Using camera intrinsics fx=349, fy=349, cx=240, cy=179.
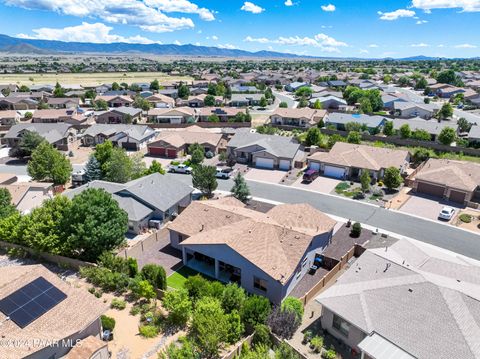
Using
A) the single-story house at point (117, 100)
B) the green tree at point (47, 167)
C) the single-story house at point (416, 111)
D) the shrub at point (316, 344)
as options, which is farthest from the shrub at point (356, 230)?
the single-story house at point (117, 100)

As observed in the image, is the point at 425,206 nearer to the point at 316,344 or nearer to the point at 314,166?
the point at 314,166

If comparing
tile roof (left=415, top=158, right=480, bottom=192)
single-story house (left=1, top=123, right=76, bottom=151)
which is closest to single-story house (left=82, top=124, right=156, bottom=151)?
single-story house (left=1, top=123, right=76, bottom=151)

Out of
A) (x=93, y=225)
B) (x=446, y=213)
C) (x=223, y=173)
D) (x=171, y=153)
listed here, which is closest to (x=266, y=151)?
(x=223, y=173)

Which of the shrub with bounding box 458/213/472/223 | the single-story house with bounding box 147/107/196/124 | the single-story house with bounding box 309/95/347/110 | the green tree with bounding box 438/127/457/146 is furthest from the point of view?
the single-story house with bounding box 309/95/347/110

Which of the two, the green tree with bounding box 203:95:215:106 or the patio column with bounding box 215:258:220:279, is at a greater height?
the green tree with bounding box 203:95:215:106

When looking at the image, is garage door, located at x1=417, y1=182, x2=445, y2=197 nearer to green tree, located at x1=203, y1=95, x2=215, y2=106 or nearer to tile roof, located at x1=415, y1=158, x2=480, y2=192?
tile roof, located at x1=415, y1=158, x2=480, y2=192

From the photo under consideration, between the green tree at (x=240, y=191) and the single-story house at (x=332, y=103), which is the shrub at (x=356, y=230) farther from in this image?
the single-story house at (x=332, y=103)
